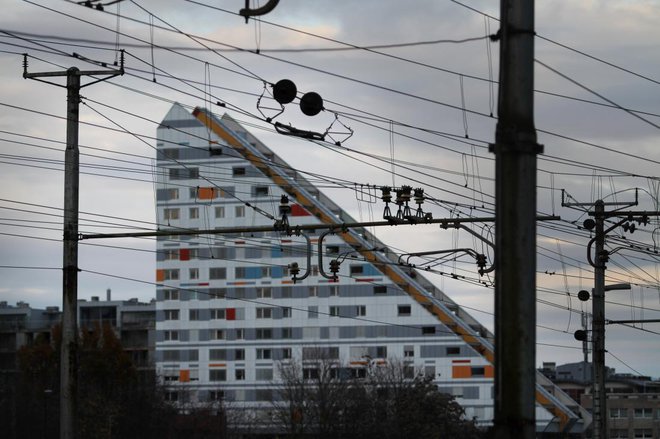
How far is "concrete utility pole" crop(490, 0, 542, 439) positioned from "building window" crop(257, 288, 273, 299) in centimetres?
11782

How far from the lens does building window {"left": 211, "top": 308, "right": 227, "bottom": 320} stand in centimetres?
13025

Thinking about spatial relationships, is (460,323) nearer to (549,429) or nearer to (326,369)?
(549,429)

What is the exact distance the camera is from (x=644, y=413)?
18012cm

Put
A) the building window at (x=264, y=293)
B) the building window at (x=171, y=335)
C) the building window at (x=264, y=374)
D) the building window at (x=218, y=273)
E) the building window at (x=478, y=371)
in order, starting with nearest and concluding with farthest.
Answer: the building window at (x=478, y=371), the building window at (x=264, y=293), the building window at (x=264, y=374), the building window at (x=218, y=273), the building window at (x=171, y=335)

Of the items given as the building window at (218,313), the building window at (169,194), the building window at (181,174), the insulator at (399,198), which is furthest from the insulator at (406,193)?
the building window at (218,313)

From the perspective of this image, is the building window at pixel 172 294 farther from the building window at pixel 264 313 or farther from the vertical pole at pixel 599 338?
the vertical pole at pixel 599 338

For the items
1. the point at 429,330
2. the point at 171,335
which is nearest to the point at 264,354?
the point at 171,335

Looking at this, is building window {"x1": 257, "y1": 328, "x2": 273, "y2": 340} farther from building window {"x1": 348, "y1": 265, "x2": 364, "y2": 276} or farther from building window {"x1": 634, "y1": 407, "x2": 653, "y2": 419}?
building window {"x1": 634, "y1": 407, "x2": 653, "y2": 419}

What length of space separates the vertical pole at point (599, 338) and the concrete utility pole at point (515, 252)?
122 feet

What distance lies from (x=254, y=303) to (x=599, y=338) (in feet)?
272

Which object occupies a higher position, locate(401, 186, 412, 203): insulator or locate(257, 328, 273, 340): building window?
locate(401, 186, 412, 203): insulator

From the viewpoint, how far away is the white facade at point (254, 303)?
123000mm

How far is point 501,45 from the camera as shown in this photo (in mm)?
11195

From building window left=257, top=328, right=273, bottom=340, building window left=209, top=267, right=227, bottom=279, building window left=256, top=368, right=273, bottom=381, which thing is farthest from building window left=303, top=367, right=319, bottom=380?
building window left=209, top=267, right=227, bottom=279
